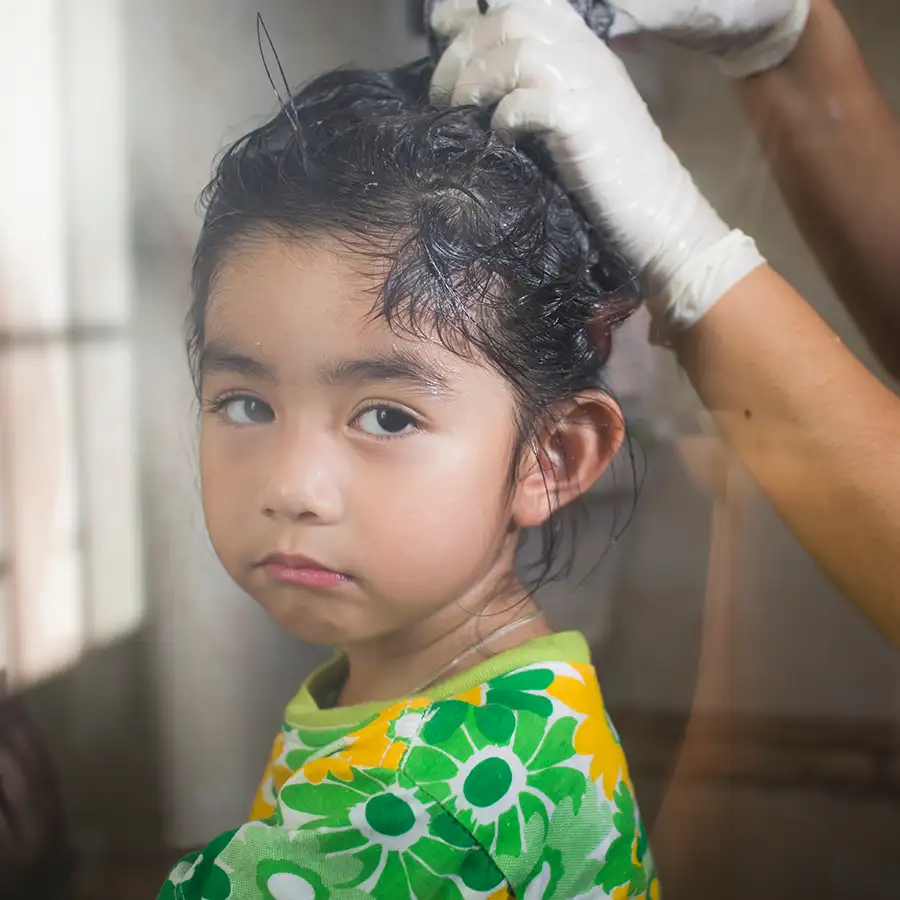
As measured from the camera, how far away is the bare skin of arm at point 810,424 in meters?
0.58

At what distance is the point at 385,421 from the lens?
0.55 meters

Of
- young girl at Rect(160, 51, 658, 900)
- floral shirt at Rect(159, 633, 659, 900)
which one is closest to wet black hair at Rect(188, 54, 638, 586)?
young girl at Rect(160, 51, 658, 900)

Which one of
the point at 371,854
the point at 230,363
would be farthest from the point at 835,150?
the point at 371,854

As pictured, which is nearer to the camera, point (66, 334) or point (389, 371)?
point (389, 371)

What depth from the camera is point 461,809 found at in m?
0.53

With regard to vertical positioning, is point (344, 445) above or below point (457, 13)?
below

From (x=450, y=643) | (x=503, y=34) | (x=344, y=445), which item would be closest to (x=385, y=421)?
(x=344, y=445)

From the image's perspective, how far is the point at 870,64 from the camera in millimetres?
626

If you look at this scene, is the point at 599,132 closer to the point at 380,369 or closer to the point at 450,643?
the point at 380,369

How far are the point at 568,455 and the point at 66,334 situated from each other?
368 millimetres

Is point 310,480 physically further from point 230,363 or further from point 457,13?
point 457,13

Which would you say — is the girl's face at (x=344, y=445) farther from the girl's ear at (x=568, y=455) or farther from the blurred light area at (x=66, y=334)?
the blurred light area at (x=66, y=334)

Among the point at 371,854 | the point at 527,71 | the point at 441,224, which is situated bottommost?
the point at 371,854

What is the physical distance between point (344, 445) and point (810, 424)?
295mm
